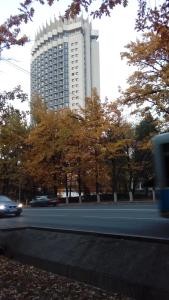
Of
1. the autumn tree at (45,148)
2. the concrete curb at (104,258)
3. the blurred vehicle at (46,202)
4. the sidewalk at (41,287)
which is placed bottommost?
the sidewalk at (41,287)

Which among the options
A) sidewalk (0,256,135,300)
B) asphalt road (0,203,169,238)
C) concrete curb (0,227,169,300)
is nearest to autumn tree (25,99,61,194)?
asphalt road (0,203,169,238)

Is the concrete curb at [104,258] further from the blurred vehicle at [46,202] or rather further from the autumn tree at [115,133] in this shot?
the blurred vehicle at [46,202]

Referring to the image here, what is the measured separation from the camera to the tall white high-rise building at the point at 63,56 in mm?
27328

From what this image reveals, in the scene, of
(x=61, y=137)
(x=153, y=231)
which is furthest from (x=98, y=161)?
(x=153, y=231)

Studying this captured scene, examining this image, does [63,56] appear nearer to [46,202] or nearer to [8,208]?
[8,208]

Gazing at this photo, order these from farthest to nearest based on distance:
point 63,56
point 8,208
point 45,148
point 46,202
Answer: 1. point 45,148
2. point 46,202
3. point 63,56
4. point 8,208

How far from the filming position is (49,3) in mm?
9531

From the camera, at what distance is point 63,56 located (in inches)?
1278

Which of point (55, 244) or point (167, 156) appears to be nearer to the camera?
point (55, 244)

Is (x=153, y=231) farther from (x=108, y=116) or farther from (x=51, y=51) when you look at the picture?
(x=108, y=116)

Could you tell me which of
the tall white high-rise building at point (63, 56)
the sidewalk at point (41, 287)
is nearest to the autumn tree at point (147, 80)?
the tall white high-rise building at point (63, 56)

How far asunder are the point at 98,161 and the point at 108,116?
15.4 feet

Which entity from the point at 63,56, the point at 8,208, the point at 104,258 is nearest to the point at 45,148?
the point at 63,56

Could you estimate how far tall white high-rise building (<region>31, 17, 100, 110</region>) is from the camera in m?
27.3
